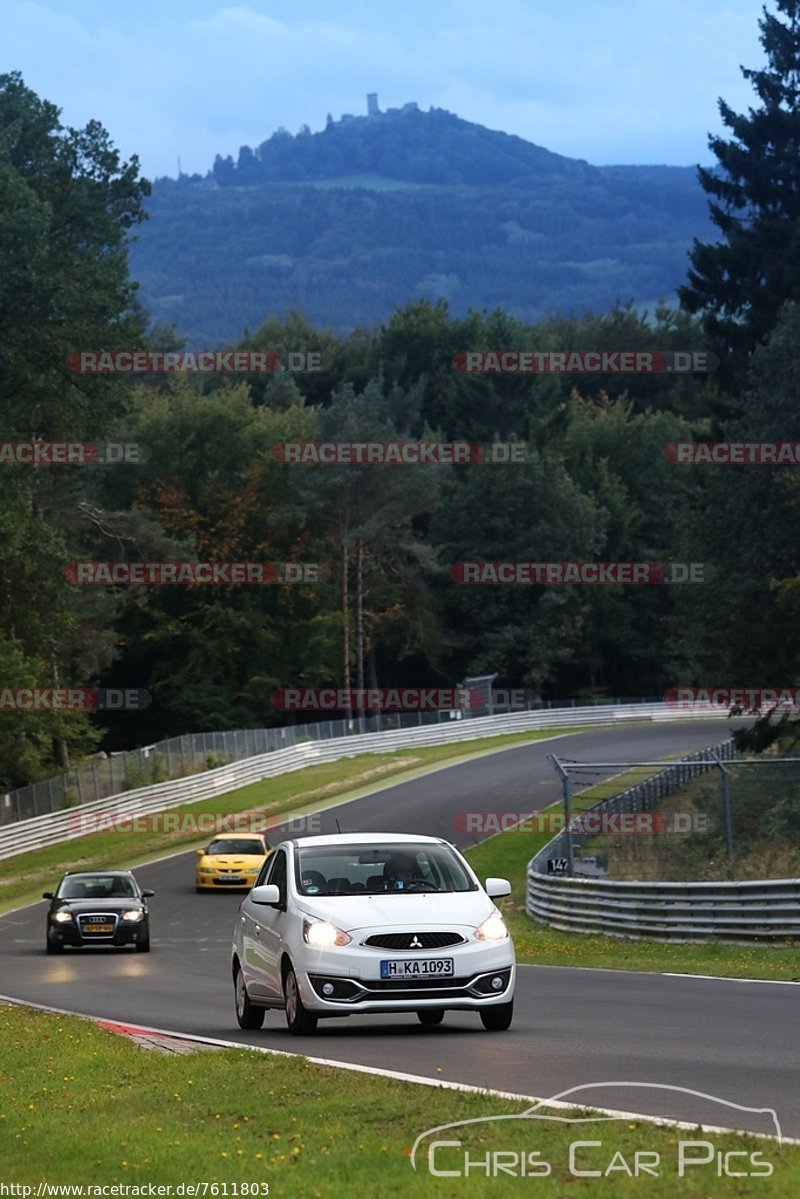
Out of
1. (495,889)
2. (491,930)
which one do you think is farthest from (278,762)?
(491,930)

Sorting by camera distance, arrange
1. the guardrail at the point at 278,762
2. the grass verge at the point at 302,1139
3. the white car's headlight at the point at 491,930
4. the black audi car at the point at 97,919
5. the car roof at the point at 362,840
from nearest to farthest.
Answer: the grass verge at the point at 302,1139
the white car's headlight at the point at 491,930
the car roof at the point at 362,840
the black audi car at the point at 97,919
the guardrail at the point at 278,762

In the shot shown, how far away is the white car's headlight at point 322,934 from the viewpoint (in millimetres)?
14067

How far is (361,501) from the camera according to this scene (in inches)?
3772

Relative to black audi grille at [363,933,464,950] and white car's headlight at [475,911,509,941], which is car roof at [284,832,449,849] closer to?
white car's headlight at [475,911,509,941]

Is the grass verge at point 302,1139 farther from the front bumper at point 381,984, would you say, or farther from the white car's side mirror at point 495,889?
the white car's side mirror at point 495,889

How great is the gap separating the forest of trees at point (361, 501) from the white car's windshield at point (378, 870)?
28071 millimetres

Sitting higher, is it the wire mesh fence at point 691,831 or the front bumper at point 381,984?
the front bumper at point 381,984

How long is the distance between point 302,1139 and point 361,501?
287 feet

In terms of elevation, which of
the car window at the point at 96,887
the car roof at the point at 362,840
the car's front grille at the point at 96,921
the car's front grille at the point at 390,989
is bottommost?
the car's front grille at the point at 96,921

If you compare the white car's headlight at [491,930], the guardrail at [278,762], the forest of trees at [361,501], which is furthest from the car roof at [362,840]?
the guardrail at [278,762]

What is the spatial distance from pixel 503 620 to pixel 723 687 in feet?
180

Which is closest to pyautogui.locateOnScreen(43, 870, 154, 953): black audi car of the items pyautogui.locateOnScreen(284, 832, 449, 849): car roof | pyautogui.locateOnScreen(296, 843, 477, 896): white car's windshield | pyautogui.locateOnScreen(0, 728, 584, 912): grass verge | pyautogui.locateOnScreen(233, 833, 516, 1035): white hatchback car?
pyautogui.locateOnScreen(0, 728, 584, 912): grass verge

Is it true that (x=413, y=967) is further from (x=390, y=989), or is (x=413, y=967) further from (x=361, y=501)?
(x=361, y=501)

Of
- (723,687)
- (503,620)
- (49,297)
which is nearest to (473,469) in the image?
(503,620)
